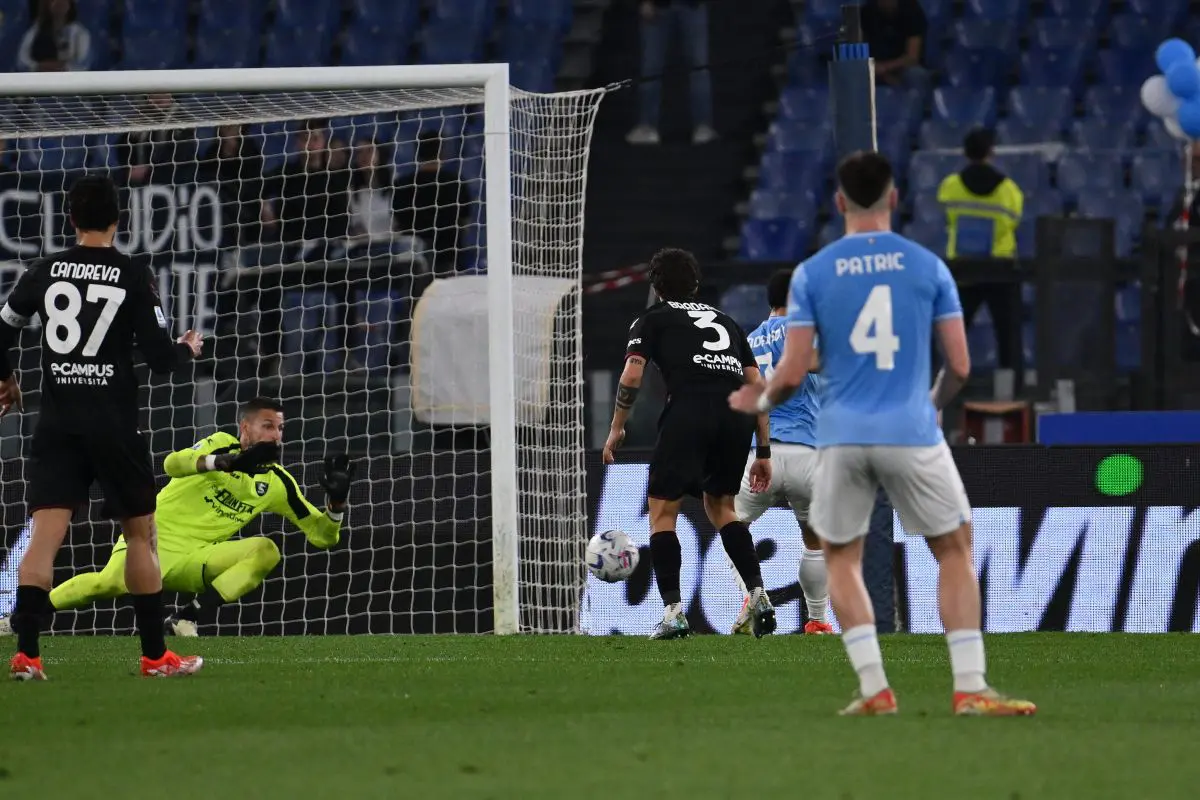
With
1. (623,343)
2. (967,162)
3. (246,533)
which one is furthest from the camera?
(967,162)

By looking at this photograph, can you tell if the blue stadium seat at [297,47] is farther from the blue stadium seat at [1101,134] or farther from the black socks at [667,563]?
the black socks at [667,563]

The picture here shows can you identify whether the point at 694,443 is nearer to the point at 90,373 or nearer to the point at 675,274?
the point at 675,274

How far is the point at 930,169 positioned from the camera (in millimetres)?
17641

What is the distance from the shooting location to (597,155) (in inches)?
756

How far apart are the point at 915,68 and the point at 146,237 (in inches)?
326

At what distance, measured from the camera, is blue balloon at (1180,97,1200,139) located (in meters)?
15.1

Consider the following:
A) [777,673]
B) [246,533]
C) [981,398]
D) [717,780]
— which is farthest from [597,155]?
[717,780]

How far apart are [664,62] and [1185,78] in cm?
553

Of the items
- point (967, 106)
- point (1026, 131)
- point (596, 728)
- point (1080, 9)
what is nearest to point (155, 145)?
point (967, 106)

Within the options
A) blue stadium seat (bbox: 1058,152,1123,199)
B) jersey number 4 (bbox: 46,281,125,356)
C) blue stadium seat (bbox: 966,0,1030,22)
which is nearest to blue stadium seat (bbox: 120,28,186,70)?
blue stadium seat (bbox: 966,0,1030,22)

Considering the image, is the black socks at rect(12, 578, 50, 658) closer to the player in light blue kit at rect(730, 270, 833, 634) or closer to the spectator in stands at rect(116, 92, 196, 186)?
the player in light blue kit at rect(730, 270, 833, 634)

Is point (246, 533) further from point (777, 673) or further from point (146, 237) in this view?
point (777, 673)

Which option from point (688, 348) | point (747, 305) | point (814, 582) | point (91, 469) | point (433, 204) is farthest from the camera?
point (747, 305)

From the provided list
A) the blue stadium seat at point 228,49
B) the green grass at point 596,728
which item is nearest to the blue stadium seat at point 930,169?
the blue stadium seat at point 228,49
